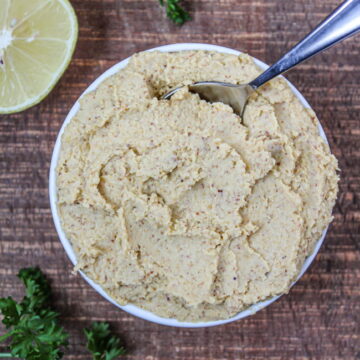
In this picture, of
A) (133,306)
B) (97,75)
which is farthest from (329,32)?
(133,306)

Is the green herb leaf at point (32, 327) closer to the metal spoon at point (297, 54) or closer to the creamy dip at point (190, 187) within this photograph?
the creamy dip at point (190, 187)

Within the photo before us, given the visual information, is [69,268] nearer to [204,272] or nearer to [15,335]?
[15,335]

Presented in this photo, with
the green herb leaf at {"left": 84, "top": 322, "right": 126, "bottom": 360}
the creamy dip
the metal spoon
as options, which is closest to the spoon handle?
the metal spoon

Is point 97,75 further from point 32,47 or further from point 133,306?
point 133,306

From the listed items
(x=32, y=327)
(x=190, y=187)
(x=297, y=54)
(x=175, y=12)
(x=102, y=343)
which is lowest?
(x=102, y=343)

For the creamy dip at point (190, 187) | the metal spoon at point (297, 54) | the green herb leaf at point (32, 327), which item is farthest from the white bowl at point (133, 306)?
the green herb leaf at point (32, 327)

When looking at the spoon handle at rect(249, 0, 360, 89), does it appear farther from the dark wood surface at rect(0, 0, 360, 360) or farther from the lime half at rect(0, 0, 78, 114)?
the lime half at rect(0, 0, 78, 114)
